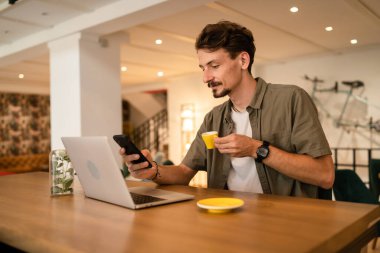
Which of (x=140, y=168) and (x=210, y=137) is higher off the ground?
(x=210, y=137)

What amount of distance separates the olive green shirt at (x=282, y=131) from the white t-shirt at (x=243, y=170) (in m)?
0.03

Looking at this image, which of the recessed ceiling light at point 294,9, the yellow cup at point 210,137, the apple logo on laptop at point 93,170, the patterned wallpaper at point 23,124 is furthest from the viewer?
the patterned wallpaper at point 23,124

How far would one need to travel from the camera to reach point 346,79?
658 centimetres

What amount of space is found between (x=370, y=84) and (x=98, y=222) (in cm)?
651

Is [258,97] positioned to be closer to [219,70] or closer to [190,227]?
[219,70]

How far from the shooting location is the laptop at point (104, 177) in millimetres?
1081

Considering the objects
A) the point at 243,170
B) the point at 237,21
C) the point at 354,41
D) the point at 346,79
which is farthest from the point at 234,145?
the point at 346,79

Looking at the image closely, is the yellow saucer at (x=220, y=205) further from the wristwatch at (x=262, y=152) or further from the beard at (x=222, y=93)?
the beard at (x=222, y=93)

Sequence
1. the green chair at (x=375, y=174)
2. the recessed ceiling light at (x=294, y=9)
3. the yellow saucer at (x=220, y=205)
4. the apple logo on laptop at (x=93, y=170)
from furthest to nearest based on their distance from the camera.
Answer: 1. the recessed ceiling light at (x=294, y=9)
2. the green chair at (x=375, y=174)
3. the apple logo on laptop at (x=93, y=170)
4. the yellow saucer at (x=220, y=205)

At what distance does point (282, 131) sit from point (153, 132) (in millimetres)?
10096

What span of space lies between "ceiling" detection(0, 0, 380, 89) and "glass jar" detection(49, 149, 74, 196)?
2361 millimetres

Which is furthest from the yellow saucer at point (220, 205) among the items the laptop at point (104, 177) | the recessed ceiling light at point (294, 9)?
the recessed ceiling light at point (294, 9)

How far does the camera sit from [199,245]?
0.72 meters

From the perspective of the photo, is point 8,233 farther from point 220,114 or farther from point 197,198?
point 220,114
